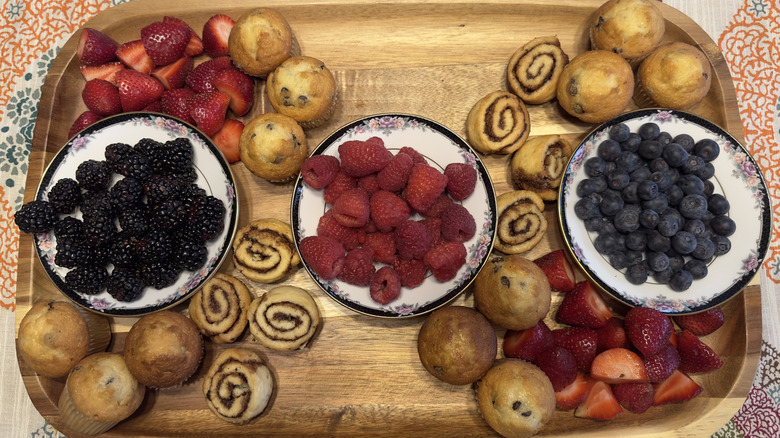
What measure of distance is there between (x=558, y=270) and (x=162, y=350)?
185 centimetres

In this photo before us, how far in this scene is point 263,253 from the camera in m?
2.24

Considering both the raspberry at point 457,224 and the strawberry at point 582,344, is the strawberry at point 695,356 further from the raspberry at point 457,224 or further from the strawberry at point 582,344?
the raspberry at point 457,224

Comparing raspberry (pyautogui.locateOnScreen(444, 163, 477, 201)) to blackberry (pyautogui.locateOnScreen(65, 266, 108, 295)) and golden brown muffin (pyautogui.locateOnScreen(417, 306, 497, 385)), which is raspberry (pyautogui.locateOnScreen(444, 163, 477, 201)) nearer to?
golden brown muffin (pyautogui.locateOnScreen(417, 306, 497, 385))

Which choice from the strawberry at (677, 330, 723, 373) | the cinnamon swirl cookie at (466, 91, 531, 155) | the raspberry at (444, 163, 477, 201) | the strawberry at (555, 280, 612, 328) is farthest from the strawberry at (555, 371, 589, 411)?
the cinnamon swirl cookie at (466, 91, 531, 155)

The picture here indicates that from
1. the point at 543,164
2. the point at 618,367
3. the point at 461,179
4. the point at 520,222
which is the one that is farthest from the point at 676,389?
the point at 461,179

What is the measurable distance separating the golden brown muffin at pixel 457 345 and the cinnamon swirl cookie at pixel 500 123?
2.75 feet

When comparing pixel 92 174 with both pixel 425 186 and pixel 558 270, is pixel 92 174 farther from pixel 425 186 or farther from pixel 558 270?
pixel 558 270

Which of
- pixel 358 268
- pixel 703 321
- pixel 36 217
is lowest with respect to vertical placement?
pixel 703 321

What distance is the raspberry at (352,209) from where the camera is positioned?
205cm

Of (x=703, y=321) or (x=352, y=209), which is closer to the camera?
(x=352, y=209)

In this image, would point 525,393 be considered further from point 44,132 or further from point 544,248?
point 44,132

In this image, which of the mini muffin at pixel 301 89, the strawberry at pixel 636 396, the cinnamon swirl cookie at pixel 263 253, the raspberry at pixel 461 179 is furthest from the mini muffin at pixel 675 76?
the cinnamon swirl cookie at pixel 263 253

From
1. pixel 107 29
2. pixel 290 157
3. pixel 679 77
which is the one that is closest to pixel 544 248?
pixel 679 77

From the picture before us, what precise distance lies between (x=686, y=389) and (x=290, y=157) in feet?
7.10
